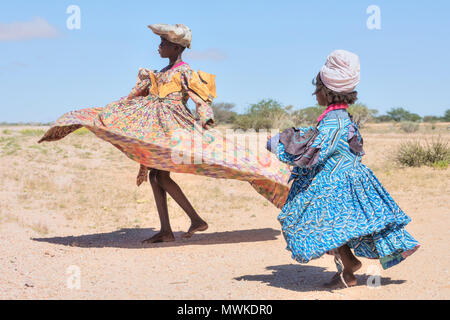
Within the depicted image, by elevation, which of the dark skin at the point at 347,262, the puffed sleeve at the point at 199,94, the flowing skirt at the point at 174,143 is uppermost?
the puffed sleeve at the point at 199,94

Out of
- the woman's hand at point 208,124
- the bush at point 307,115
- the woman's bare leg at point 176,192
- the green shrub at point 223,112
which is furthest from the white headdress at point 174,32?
the green shrub at point 223,112

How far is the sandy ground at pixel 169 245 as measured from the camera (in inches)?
185

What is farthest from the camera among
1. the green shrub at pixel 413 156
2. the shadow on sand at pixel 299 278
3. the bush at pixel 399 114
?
the bush at pixel 399 114

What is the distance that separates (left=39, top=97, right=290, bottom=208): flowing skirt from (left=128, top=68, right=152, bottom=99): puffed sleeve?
18 centimetres

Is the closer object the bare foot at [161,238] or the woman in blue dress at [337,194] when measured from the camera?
the woman in blue dress at [337,194]

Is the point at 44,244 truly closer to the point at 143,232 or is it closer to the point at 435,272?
the point at 143,232

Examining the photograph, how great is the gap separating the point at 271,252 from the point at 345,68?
2.73 metres

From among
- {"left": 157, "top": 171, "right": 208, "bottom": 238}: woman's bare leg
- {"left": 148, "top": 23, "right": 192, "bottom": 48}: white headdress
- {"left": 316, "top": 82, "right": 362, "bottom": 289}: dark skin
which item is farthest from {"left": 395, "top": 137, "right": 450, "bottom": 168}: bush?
{"left": 316, "top": 82, "right": 362, "bottom": 289}: dark skin

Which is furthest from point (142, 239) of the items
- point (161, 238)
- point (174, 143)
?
point (174, 143)

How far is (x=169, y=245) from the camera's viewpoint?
6.91 meters

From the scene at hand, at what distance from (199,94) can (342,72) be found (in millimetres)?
2438

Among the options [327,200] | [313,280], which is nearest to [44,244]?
[313,280]

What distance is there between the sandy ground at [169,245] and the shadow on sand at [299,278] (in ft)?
0.03

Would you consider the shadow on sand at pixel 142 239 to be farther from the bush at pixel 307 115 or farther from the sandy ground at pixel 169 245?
the bush at pixel 307 115
